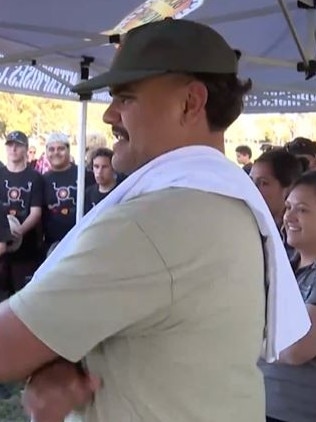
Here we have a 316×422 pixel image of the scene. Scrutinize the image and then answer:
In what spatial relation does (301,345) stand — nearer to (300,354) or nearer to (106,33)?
(300,354)

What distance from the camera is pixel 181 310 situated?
3.22 ft

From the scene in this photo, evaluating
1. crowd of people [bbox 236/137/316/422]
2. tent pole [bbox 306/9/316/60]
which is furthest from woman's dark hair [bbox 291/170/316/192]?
tent pole [bbox 306/9/316/60]

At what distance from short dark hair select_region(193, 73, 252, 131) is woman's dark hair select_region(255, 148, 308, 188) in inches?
68.7

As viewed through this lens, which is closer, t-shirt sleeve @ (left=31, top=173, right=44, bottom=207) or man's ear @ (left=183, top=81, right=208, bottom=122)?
man's ear @ (left=183, top=81, right=208, bottom=122)

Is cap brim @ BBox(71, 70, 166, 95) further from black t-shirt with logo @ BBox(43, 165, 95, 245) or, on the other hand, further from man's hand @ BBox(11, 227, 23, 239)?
black t-shirt with logo @ BBox(43, 165, 95, 245)

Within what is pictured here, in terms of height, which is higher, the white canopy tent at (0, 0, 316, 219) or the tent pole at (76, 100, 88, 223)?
the white canopy tent at (0, 0, 316, 219)

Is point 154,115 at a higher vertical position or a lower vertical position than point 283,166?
higher

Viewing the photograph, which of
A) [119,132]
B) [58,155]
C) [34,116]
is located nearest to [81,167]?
[58,155]

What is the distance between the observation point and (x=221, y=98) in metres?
1.14

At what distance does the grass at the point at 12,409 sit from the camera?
13.1ft

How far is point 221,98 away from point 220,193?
178mm

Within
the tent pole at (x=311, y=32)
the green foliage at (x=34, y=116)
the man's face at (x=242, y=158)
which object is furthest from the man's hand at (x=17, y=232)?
the green foliage at (x=34, y=116)

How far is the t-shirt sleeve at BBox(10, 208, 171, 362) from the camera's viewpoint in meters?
0.94

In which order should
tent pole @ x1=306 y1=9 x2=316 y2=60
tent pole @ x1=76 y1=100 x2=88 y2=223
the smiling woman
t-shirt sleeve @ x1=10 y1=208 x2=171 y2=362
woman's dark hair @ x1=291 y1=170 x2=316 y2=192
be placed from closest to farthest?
t-shirt sleeve @ x1=10 y1=208 x2=171 y2=362 → the smiling woman → woman's dark hair @ x1=291 y1=170 x2=316 y2=192 → tent pole @ x1=306 y1=9 x2=316 y2=60 → tent pole @ x1=76 y1=100 x2=88 y2=223
